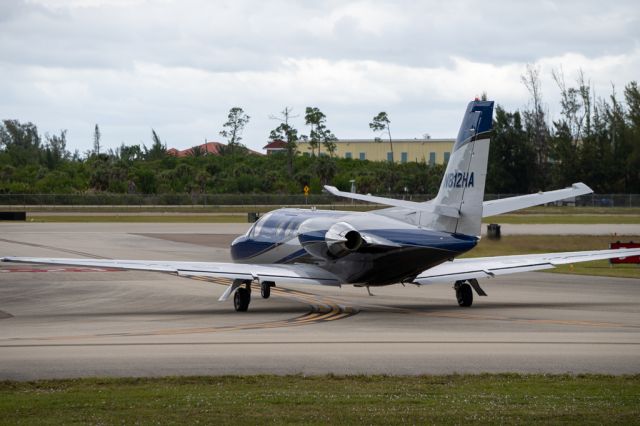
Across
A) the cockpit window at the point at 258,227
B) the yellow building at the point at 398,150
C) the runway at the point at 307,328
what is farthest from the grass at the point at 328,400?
the yellow building at the point at 398,150

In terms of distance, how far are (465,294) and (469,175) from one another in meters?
4.66

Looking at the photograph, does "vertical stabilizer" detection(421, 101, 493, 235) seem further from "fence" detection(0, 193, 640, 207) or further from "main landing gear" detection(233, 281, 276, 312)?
"fence" detection(0, 193, 640, 207)

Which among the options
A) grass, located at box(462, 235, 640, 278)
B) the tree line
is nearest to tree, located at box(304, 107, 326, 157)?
the tree line

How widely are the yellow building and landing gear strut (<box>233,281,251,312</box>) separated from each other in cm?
14166

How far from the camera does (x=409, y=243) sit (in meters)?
25.9

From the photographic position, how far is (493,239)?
56.6 m

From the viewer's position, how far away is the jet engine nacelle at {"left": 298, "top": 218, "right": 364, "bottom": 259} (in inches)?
1048

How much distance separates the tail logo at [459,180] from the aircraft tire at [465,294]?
3.89 m

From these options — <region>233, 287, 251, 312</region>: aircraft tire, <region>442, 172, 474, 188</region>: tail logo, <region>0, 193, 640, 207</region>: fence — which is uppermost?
<region>442, 172, 474, 188</region>: tail logo

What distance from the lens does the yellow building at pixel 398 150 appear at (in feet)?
574

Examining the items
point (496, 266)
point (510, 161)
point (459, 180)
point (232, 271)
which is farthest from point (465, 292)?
point (510, 161)

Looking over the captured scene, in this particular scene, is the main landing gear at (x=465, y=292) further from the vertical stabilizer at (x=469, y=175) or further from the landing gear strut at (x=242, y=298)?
the landing gear strut at (x=242, y=298)

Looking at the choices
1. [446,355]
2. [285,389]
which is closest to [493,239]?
[446,355]

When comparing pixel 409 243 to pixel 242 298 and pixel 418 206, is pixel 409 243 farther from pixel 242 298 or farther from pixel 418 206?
pixel 242 298
